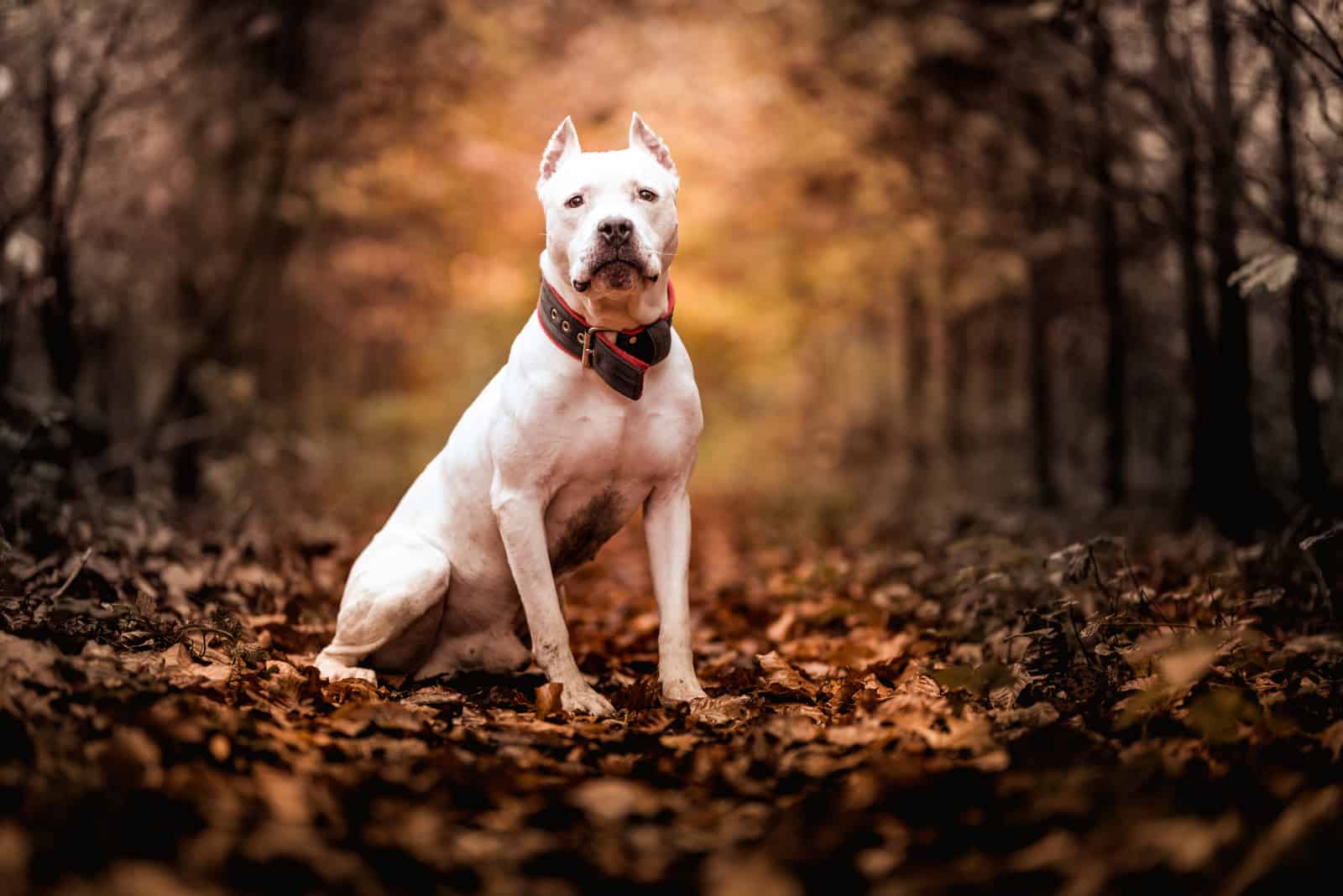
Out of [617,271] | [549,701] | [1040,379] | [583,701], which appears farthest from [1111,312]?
[549,701]

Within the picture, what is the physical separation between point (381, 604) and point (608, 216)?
1.61 m

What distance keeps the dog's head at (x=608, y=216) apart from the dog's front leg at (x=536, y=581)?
77 centimetres

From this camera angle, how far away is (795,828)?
2352mm

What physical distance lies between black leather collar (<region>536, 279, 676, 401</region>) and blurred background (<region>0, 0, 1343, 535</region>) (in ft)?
7.15

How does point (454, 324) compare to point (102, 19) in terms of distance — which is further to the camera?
point (454, 324)

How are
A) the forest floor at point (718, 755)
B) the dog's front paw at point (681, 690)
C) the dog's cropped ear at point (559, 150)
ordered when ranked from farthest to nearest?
the dog's cropped ear at point (559, 150)
the dog's front paw at point (681, 690)
the forest floor at point (718, 755)

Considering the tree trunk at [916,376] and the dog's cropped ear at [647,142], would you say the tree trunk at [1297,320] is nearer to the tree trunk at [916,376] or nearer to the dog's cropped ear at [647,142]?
the dog's cropped ear at [647,142]

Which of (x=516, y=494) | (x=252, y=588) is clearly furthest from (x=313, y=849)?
(x=252, y=588)

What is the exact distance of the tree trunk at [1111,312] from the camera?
8180mm

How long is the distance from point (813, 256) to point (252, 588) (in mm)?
11252

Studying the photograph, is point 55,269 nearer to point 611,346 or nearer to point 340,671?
point 340,671

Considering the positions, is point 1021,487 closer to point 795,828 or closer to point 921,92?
point 921,92

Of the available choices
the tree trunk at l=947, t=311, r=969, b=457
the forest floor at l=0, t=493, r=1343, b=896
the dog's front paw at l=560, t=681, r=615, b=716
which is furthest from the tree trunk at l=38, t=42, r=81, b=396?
the tree trunk at l=947, t=311, r=969, b=457

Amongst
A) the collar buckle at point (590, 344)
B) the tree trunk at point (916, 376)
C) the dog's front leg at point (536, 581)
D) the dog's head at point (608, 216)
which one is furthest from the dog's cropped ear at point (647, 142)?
the tree trunk at point (916, 376)
